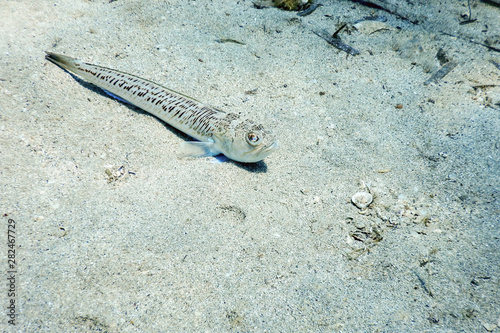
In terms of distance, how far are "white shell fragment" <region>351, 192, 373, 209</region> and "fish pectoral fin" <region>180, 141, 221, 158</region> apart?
1.55 metres

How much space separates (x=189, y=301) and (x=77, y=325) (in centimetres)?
76

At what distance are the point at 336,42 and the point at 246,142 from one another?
284 centimetres

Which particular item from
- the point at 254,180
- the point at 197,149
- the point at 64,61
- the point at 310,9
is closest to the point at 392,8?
the point at 310,9

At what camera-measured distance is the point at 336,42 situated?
15.9 feet

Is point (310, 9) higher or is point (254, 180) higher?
point (310, 9)

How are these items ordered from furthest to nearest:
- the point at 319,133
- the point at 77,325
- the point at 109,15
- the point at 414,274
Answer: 1. the point at 109,15
2. the point at 319,133
3. the point at 414,274
4. the point at 77,325

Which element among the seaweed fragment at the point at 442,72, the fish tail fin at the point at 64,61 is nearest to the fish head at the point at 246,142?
the fish tail fin at the point at 64,61

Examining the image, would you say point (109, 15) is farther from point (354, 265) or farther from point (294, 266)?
point (354, 265)

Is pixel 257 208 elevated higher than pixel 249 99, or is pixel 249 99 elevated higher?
pixel 249 99

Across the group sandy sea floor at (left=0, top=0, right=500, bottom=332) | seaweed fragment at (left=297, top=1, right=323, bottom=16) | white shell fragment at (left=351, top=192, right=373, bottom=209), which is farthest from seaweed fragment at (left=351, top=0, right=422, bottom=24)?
white shell fragment at (left=351, top=192, right=373, bottom=209)

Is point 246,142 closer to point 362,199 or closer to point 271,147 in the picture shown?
point 271,147

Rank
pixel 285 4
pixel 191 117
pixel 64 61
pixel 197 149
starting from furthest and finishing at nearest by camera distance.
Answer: pixel 285 4 → pixel 64 61 → pixel 191 117 → pixel 197 149

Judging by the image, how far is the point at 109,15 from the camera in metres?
4.82

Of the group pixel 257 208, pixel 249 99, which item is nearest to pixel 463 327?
pixel 257 208
